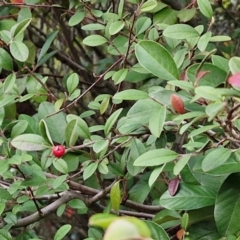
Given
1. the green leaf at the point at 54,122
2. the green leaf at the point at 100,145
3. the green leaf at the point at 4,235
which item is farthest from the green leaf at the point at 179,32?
the green leaf at the point at 4,235

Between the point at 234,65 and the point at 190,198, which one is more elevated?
the point at 234,65

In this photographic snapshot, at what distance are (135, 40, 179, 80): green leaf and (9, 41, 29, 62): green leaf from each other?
0.30m

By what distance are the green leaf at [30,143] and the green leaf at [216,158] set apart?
0.29 metres

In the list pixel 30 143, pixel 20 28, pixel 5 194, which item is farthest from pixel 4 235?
pixel 20 28

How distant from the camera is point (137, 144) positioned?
826mm

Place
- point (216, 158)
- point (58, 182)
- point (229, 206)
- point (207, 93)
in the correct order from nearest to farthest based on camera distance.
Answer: point (207, 93), point (216, 158), point (229, 206), point (58, 182)

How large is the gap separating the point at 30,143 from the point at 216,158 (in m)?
0.32

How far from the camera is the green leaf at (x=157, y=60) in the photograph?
676mm

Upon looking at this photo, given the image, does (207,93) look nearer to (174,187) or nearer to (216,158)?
(216,158)

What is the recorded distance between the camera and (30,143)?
30.5 inches

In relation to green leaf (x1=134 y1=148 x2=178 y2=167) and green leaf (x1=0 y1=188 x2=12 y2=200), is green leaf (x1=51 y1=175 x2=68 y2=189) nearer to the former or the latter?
green leaf (x1=0 y1=188 x2=12 y2=200)

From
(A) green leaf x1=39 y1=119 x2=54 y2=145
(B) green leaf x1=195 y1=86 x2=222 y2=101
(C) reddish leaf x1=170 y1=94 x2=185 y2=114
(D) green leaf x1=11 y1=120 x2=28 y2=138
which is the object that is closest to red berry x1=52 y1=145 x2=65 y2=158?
(A) green leaf x1=39 y1=119 x2=54 y2=145

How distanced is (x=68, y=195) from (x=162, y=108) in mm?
403

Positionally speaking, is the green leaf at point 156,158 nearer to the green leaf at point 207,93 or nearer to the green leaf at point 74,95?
the green leaf at point 207,93
